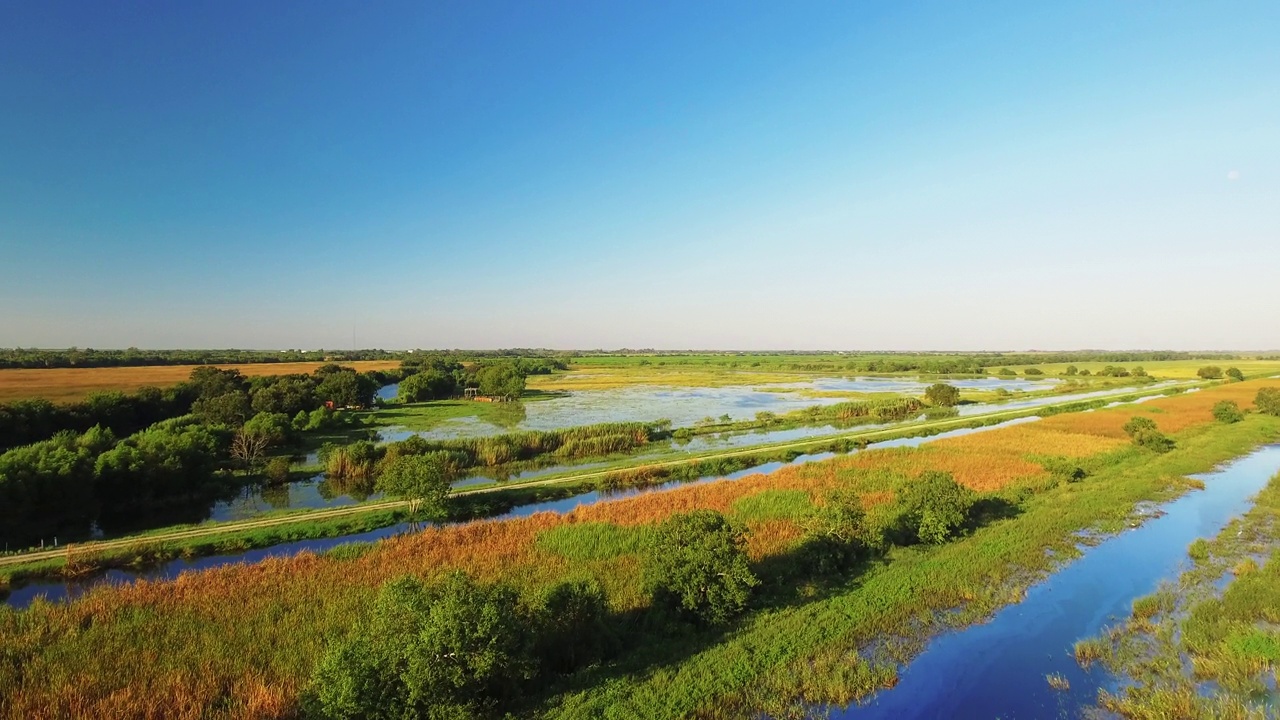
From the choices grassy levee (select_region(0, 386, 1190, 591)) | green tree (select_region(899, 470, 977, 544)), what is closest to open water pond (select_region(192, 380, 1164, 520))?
grassy levee (select_region(0, 386, 1190, 591))

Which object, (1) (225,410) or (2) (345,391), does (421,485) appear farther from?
(2) (345,391)

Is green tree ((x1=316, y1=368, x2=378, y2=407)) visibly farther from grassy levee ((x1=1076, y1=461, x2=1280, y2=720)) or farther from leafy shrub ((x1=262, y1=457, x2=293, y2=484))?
grassy levee ((x1=1076, y1=461, x2=1280, y2=720))

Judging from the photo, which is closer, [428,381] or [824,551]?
[824,551]

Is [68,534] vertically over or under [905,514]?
under

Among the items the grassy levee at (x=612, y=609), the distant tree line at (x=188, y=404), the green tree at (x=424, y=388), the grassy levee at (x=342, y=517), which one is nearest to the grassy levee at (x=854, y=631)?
the grassy levee at (x=612, y=609)

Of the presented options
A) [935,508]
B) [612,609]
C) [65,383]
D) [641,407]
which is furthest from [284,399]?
[935,508]

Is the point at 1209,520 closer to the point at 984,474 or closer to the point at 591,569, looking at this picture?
the point at 984,474

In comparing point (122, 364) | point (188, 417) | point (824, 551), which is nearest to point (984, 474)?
point (824, 551)

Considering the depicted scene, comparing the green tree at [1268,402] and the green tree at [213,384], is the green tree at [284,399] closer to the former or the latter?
the green tree at [213,384]
